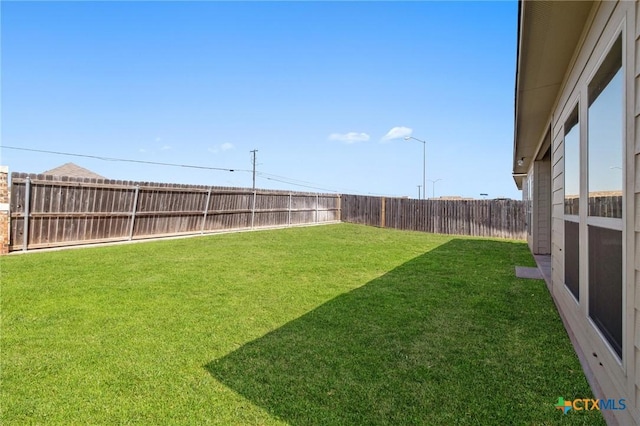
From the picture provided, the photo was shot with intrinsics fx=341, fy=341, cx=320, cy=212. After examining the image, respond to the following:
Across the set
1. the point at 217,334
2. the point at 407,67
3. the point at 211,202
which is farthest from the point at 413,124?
the point at 217,334

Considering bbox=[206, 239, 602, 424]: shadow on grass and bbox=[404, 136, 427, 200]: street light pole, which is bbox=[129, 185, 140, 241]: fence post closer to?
bbox=[206, 239, 602, 424]: shadow on grass

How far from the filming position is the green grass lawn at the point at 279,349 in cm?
192

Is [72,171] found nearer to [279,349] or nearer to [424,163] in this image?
[279,349]

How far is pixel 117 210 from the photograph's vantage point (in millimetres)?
9211

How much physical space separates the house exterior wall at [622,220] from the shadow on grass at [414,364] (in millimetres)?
160

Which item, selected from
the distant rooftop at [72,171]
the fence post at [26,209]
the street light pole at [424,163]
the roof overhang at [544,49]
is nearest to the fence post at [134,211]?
the fence post at [26,209]

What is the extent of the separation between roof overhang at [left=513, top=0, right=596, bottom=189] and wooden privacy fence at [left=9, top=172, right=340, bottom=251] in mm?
9319

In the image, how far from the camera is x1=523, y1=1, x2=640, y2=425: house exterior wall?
1.58 meters

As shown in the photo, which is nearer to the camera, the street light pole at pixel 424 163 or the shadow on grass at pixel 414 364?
the shadow on grass at pixel 414 364

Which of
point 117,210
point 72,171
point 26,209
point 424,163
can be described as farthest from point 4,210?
point 424,163

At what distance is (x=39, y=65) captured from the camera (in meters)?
13.1

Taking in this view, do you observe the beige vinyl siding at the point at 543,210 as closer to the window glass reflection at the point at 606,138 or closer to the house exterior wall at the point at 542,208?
the house exterior wall at the point at 542,208

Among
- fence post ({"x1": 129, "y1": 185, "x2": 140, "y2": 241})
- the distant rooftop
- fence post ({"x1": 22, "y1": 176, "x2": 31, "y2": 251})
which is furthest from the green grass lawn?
the distant rooftop

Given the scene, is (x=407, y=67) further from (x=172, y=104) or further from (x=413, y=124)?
(x=172, y=104)
